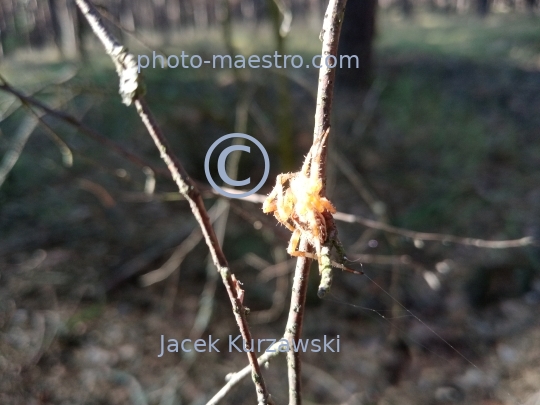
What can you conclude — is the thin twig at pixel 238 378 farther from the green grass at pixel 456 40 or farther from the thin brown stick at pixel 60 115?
the green grass at pixel 456 40

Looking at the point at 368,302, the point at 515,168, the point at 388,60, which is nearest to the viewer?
the point at 368,302

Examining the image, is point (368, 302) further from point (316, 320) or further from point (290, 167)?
point (290, 167)

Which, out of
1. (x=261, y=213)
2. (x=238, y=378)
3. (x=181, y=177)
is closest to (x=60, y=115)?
(x=181, y=177)

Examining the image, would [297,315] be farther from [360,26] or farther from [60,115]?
[360,26]

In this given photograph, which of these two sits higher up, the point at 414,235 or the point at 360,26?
the point at 360,26

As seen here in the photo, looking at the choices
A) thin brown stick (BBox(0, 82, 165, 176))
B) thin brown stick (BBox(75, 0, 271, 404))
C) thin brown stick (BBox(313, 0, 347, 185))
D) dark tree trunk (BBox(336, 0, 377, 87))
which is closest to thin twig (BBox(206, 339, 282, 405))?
thin brown stick (BBox(75, 0, 271, 404))

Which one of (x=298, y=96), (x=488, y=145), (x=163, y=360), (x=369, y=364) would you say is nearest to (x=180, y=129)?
(x=298, y=96)
